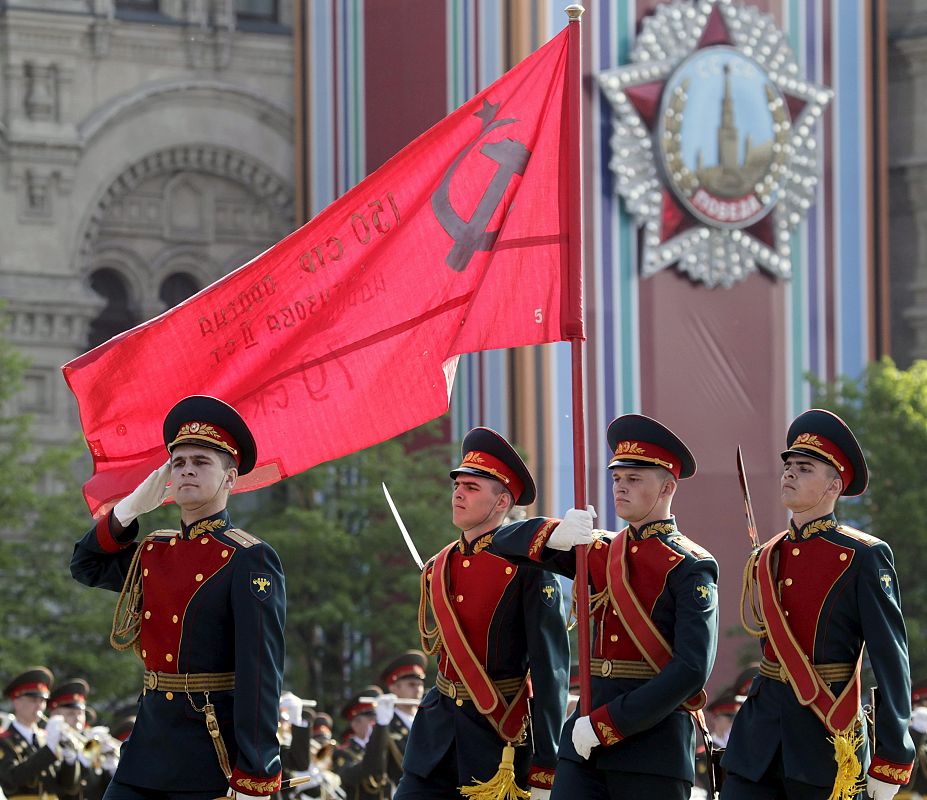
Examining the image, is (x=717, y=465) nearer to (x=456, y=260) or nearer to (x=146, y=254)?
(x=146, y=254)

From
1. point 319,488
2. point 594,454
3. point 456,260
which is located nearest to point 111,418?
point 456,260

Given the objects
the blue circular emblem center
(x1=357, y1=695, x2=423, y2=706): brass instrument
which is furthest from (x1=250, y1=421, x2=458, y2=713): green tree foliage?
(x1=357, y1=695, x2=423, y2=706): brass instrument

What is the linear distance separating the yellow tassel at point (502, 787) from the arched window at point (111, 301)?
26.4 meters

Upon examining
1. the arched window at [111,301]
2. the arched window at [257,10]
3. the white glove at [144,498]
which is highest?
the arched window at [257,10]

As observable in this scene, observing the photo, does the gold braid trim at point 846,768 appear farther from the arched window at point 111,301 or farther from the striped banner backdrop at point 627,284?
the arched window at point 111,301

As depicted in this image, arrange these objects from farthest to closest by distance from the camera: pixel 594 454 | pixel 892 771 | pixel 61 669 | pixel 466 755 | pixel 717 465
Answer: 1. pixel 717 465
2. pixel 594 454
3. pixel 61 669
4. pixel 466 755
5. pixel 892 771

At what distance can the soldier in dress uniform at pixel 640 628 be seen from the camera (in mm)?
9039

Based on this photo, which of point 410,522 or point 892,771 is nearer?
point 892,771

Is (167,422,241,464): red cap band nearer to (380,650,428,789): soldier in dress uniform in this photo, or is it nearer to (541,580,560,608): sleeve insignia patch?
(541,580,560,608): sleeve insignia patch

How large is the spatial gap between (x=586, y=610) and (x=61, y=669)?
18975 mm

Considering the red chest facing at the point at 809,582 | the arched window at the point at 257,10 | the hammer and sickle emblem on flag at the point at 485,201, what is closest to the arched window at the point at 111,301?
the arched window at the point at 257,10

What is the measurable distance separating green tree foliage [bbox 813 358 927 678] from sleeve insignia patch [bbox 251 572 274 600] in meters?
21.7

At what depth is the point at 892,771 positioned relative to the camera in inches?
351

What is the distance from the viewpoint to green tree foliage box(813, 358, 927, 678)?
30.4 m
